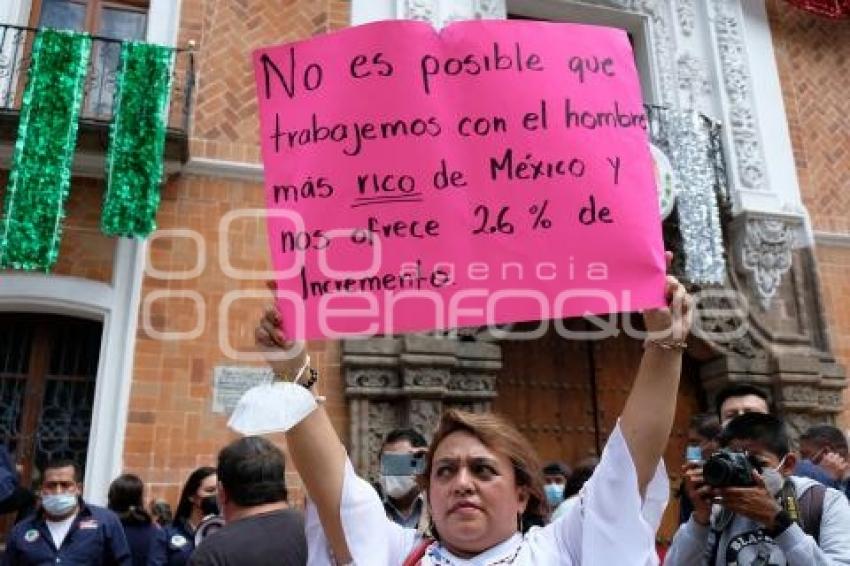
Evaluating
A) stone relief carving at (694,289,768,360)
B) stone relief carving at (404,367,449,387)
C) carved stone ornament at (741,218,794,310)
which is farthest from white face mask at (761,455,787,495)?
carved stone ornament at (741,218,794,310)

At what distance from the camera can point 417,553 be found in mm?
1847

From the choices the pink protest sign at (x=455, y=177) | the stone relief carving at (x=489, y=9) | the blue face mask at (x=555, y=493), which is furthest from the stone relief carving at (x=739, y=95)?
the pink protest sign at (x=455, y=177)

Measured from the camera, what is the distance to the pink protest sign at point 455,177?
2141mm

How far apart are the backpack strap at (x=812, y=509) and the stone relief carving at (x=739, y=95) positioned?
6.63m

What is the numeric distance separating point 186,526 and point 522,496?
125 inches

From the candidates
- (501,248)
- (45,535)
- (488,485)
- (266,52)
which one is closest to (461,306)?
(501,248)

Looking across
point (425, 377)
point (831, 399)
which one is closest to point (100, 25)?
point (425, 377)

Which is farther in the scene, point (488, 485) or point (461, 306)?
point (461, 306)

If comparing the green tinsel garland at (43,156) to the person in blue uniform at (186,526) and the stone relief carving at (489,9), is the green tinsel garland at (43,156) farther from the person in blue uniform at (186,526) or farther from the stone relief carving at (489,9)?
the stone relief carving at (489,9)

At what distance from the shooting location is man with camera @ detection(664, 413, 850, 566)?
237 centimetres

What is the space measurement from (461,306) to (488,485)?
0.49 meters

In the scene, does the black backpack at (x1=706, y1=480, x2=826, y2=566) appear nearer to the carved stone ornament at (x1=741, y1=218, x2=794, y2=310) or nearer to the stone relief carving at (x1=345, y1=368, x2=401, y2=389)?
the stone relief carving at (x1=345, y1=368, x2=401, y2=389)

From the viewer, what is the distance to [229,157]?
7.32 meters

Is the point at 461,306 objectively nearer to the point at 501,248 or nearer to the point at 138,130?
the point at 501,248
